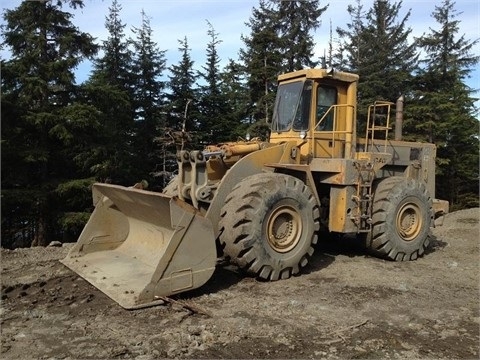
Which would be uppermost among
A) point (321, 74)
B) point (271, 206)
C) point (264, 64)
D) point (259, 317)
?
point (264, 64)

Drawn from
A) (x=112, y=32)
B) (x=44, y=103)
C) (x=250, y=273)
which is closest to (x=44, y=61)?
(x=44, y=103)

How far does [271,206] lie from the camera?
19.7ft

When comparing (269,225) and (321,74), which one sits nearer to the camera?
(269,225)

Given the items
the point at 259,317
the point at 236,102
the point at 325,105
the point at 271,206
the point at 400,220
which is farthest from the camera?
the point at 236,102

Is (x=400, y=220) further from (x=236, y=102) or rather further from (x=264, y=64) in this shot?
(x=236, y=102)

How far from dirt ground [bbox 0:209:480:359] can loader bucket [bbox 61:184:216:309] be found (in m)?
0.19

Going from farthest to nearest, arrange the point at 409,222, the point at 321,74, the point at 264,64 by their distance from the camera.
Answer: the point at 264,64, the point at 409,222, the point at 321,74

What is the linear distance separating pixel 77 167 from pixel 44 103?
2603 millimetres

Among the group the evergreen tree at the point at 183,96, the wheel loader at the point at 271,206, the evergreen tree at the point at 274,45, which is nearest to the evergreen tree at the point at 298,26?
the evergreen tree at the point at 274,45

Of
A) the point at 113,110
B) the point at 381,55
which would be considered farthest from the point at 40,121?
the point at 381,55

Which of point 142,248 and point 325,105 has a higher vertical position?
point 325,105

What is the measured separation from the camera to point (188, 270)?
5.31 m

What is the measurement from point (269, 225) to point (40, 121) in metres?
12.2

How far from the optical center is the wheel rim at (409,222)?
755 cm
